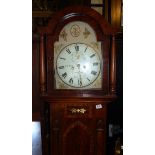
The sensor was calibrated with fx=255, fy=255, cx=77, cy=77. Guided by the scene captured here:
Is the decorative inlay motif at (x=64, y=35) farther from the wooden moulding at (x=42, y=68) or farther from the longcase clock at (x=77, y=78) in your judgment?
the wooden moulding at (x=42, y=68)

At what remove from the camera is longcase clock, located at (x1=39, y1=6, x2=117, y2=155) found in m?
1.72

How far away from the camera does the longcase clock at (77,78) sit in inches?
67.9

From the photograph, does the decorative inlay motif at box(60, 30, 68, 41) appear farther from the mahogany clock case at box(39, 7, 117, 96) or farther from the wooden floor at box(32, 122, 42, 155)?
the wooden floor at box(32, 122, 42, 155)

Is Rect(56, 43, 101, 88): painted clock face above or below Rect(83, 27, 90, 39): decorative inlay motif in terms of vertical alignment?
below

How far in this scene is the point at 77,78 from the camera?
5.75 feet

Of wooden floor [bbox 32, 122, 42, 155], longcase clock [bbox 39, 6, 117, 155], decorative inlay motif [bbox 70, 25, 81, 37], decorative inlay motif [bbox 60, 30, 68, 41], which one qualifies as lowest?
wooden floor [bbox 32, 122, 42, 155]

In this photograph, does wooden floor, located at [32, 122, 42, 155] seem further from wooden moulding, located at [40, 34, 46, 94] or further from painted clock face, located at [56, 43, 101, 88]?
painted clock face, located at [56, 43, 101, 88]

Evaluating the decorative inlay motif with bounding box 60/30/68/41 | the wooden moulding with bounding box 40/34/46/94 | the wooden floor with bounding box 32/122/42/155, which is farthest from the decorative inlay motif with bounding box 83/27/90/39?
the wooden floor with bounding box 32/122/42/155

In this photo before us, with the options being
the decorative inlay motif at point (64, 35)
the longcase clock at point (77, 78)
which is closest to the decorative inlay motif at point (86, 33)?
the longcase clock at point (77, 78)

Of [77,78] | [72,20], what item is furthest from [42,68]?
[72,20]

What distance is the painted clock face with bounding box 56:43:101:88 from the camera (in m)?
1.75

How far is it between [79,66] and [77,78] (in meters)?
0.08

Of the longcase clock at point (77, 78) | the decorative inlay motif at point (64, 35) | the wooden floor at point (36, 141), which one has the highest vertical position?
the decorative inlay motif at point (64, 35)

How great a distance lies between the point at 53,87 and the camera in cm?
176
